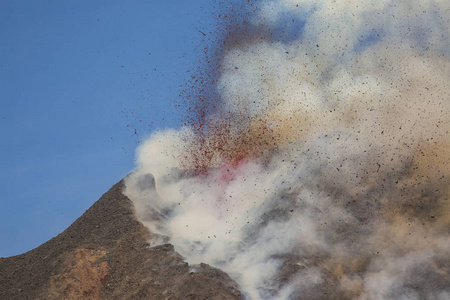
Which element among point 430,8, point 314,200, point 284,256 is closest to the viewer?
point 284,256

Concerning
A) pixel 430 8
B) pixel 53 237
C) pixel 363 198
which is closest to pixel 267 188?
pixel 363 198

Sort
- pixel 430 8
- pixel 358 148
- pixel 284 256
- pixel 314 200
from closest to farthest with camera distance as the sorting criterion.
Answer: pixel 284 256 → pixel 314 200 → pixel 358 148 → pixel 430 8

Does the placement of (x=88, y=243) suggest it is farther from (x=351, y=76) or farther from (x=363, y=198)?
(x=351, y=76)

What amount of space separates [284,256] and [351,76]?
11.3 m

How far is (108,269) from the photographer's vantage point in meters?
20.5

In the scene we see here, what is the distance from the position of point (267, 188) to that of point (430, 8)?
1183cm

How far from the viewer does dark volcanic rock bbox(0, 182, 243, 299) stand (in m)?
18.6

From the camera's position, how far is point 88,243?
21891 mm

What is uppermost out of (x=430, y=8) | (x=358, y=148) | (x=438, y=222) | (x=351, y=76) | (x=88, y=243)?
(x=430, y=8)

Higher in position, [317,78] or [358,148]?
[317,78]

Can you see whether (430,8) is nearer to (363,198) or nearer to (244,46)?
(244,46)

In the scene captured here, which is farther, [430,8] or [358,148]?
[430,8]

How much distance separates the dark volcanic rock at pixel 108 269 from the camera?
→ 18.6 metres

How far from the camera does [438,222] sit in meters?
20.7
